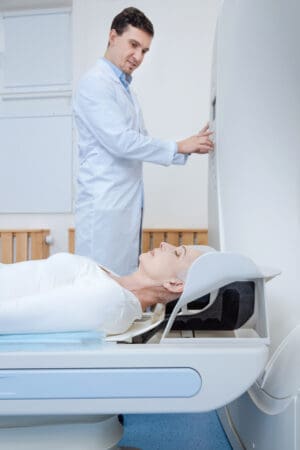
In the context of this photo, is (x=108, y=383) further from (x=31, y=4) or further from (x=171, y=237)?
(x=31, y=4)

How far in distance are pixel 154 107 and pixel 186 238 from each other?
80 centimetres

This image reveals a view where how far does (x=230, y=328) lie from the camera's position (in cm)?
104

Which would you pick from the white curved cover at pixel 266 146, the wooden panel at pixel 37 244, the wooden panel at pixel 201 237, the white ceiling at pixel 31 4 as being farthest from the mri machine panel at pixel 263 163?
the white ceiling at pixel 31 4

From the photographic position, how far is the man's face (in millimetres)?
1823

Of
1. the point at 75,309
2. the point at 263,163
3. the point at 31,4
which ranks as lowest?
the point at 75,309

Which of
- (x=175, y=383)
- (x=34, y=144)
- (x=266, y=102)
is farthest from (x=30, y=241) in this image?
(x=175, y=383)

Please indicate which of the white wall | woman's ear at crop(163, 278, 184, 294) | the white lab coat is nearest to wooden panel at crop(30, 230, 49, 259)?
the white wall

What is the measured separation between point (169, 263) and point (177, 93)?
1760 mm

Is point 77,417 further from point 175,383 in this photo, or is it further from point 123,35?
point 123,35

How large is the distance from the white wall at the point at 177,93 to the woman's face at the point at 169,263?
1525 mm

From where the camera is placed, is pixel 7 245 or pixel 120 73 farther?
pixel 7 245

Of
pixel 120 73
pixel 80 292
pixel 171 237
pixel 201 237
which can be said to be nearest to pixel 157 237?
pixel 171 237

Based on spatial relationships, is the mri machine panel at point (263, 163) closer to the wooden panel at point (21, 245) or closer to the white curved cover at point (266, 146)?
the white curved cover at point (266, 146)

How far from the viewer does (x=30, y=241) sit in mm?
2859
